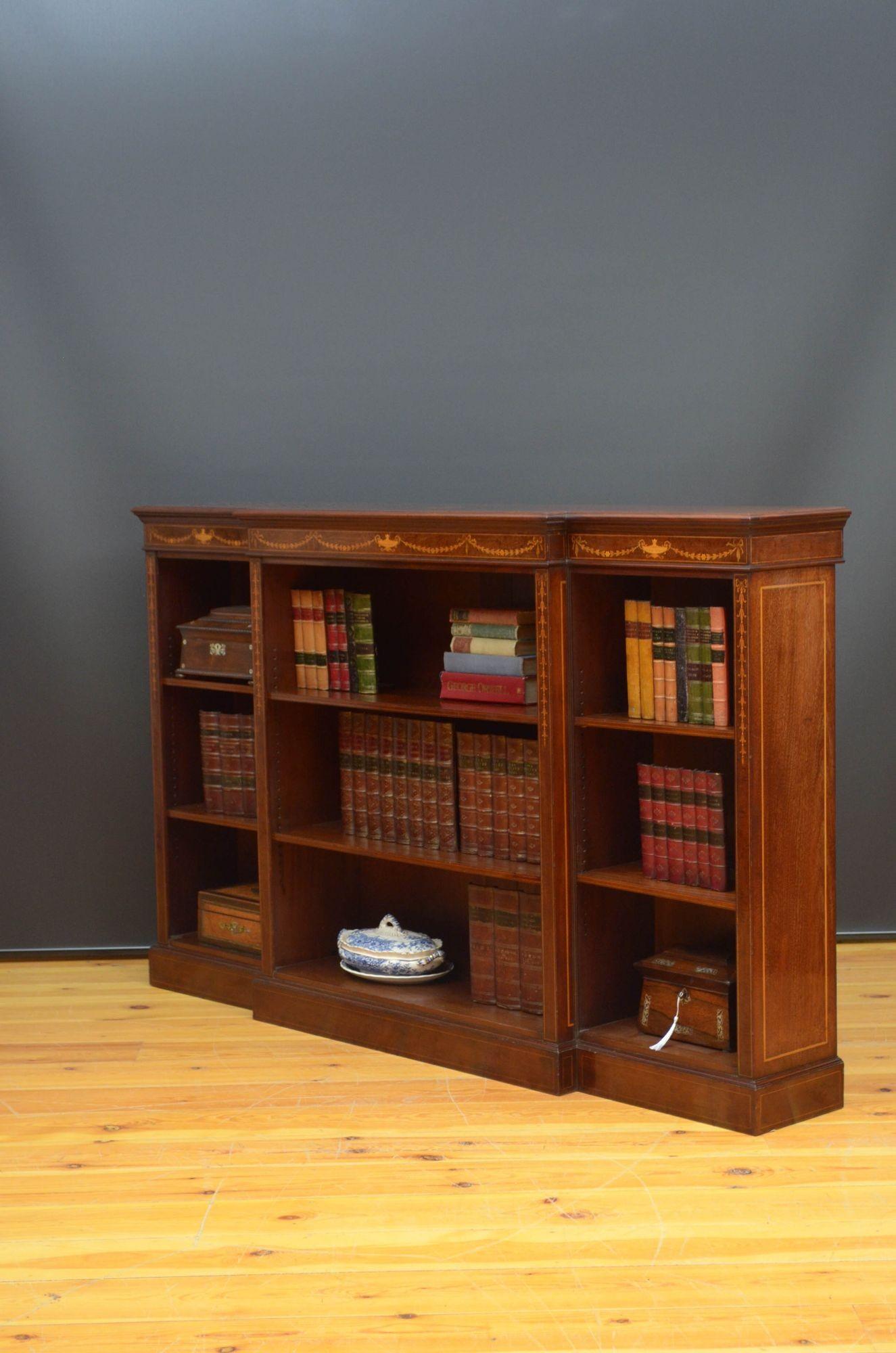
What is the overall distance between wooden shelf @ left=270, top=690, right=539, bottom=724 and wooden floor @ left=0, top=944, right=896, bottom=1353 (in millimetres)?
940

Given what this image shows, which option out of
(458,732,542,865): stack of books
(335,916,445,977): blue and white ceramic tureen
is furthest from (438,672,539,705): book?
(335,916,445,977): blue and white ceramic tureen

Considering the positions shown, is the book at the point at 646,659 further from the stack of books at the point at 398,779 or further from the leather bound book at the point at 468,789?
the stack of books at the point at 398,779

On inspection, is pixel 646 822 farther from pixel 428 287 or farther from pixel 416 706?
pixel 428 287

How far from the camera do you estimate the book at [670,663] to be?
4078 mm

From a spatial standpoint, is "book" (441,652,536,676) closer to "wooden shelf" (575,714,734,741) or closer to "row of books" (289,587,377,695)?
"wooden shelf" (575,714,734,741)

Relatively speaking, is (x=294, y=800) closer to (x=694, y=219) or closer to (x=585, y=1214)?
(x=585, y=1214)

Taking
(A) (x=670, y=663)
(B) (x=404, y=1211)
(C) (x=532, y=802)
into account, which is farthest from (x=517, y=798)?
(B) (x=404, y=1211)

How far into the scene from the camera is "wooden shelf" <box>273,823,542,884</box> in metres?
4.40

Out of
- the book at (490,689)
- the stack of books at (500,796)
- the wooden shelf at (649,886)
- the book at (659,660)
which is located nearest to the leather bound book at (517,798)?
the stack of books at (500,796)

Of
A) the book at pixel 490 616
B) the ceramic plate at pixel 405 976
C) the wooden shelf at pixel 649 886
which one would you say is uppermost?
the book at pixel 490 616

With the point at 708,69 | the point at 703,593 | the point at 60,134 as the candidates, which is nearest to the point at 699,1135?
the point at 703,593

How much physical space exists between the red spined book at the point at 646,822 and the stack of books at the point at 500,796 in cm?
26

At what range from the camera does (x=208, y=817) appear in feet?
17.3

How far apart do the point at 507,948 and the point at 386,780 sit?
24.2 inches
